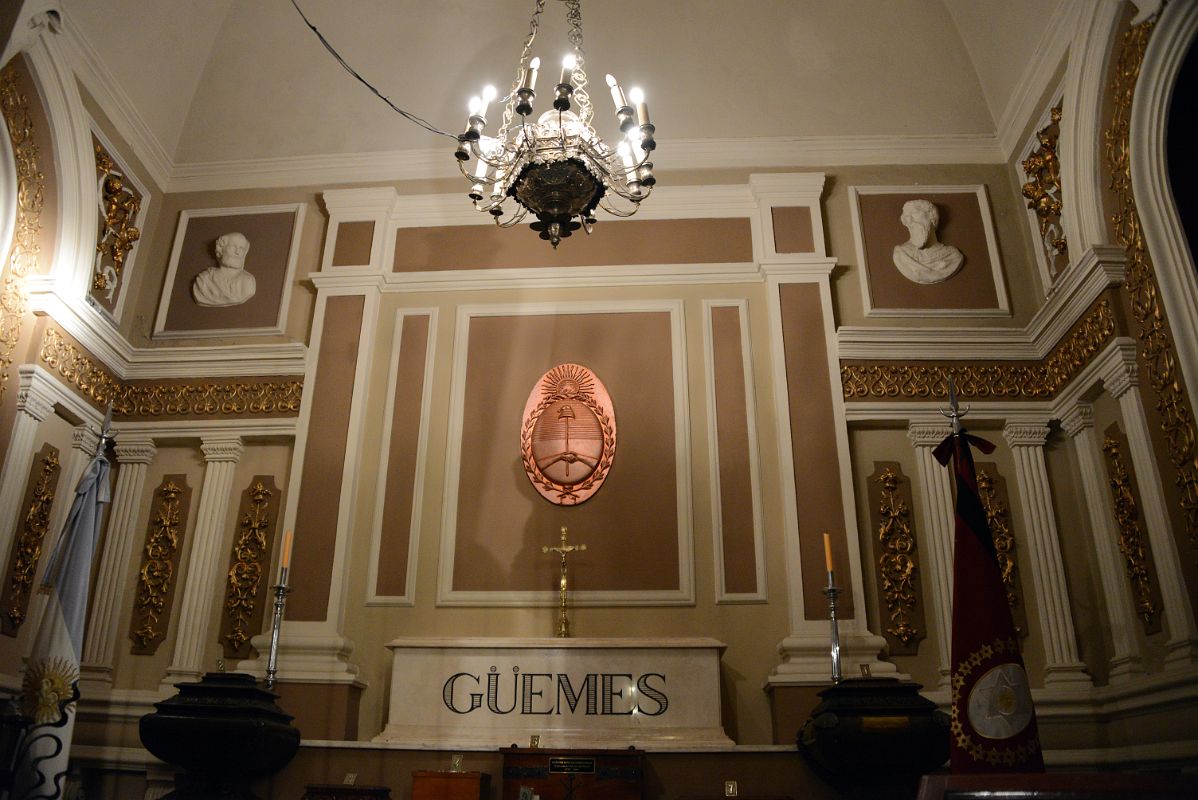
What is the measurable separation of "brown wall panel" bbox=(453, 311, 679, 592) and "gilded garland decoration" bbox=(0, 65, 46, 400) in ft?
9.41

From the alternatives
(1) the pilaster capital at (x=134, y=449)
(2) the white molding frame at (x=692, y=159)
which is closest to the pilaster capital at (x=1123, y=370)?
(2) the white molding frame at (x=692, y=159)

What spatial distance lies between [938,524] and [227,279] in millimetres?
5493

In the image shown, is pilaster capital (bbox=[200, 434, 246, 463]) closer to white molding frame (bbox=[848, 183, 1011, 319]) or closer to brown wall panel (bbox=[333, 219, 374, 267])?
brown wall panel (bbox=[333, 219, 374, 267])

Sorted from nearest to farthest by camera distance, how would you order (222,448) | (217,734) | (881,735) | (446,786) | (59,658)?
(881,735) → (217,734) → (446,786) → (59,658) → (222,448)

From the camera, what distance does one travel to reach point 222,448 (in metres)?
6.64

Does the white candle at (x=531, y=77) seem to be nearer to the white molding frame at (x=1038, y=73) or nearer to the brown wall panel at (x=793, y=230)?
the brown wall panel at (x=793, y=230)

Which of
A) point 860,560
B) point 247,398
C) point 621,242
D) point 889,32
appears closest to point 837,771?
point 860,560

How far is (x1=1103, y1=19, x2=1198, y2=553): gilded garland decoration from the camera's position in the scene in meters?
4.77

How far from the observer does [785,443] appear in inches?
249

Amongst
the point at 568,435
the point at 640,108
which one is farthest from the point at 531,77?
the point at 568,435

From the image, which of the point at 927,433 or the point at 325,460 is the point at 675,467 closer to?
the point at 927,433

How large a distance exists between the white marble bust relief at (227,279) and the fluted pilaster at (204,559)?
116 cm

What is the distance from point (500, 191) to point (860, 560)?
3276 mm

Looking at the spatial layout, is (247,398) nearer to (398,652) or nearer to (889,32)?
(398,652)
